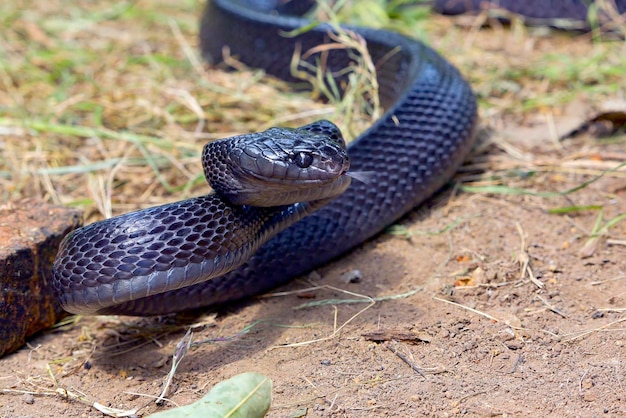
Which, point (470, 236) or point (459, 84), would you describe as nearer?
point (470, 236)

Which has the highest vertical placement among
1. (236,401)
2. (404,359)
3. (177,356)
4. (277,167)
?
(277,167)

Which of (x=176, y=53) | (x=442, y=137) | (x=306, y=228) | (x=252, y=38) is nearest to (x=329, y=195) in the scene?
(x=306, y=228)

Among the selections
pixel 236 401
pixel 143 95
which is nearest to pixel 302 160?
pixel 236 401

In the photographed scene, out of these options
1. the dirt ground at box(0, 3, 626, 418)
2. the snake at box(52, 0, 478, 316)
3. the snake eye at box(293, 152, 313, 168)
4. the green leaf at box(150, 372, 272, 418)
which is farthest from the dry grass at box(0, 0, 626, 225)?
the green leaf at box(150, 372, 272, 418)

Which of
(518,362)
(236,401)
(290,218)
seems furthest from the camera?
(290,218)

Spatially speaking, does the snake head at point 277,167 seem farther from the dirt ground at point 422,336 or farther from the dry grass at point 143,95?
the dry grass at point 143,95

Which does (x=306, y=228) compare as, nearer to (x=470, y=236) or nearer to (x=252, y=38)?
(x=470, y=236)

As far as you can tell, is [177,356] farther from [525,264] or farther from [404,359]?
[525,264]

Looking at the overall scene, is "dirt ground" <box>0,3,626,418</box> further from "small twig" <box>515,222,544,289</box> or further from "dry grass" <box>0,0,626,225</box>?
"dry grass" <box>0,0,626,225</box>
